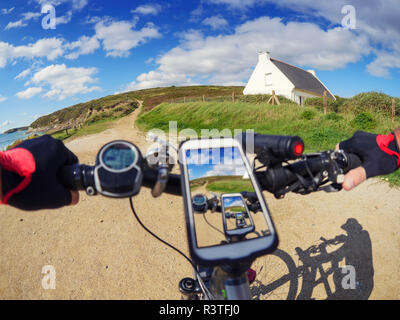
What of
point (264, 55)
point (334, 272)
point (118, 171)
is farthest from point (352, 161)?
point (264, 55)

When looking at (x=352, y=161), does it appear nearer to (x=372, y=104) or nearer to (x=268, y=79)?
(x=372, y=104)

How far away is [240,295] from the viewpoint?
1.17 metres

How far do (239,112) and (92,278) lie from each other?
13927 millimetres

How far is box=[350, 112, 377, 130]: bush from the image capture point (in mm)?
10070

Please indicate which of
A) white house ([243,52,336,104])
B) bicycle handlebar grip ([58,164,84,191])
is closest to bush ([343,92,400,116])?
white house ([243,52,336,104])

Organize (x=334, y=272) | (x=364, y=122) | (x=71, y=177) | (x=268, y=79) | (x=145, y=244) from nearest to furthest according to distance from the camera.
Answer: (x=71, y=177), (x=334, y=272), (x=145, y=244), (x=364, y=122), (x=268, y=79)

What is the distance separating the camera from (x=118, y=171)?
40.6 inches

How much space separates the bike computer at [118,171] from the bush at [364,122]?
37.1 feet

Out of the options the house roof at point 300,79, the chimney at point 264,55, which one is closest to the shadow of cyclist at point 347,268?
the house roof at point 300,79

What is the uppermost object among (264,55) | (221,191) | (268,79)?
(264,55)

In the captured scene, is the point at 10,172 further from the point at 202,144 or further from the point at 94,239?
the point at 94,239

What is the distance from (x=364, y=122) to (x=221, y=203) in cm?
1101

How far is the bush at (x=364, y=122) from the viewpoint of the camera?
10070mm

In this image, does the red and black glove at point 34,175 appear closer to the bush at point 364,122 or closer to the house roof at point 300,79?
the bush at point 364,122
